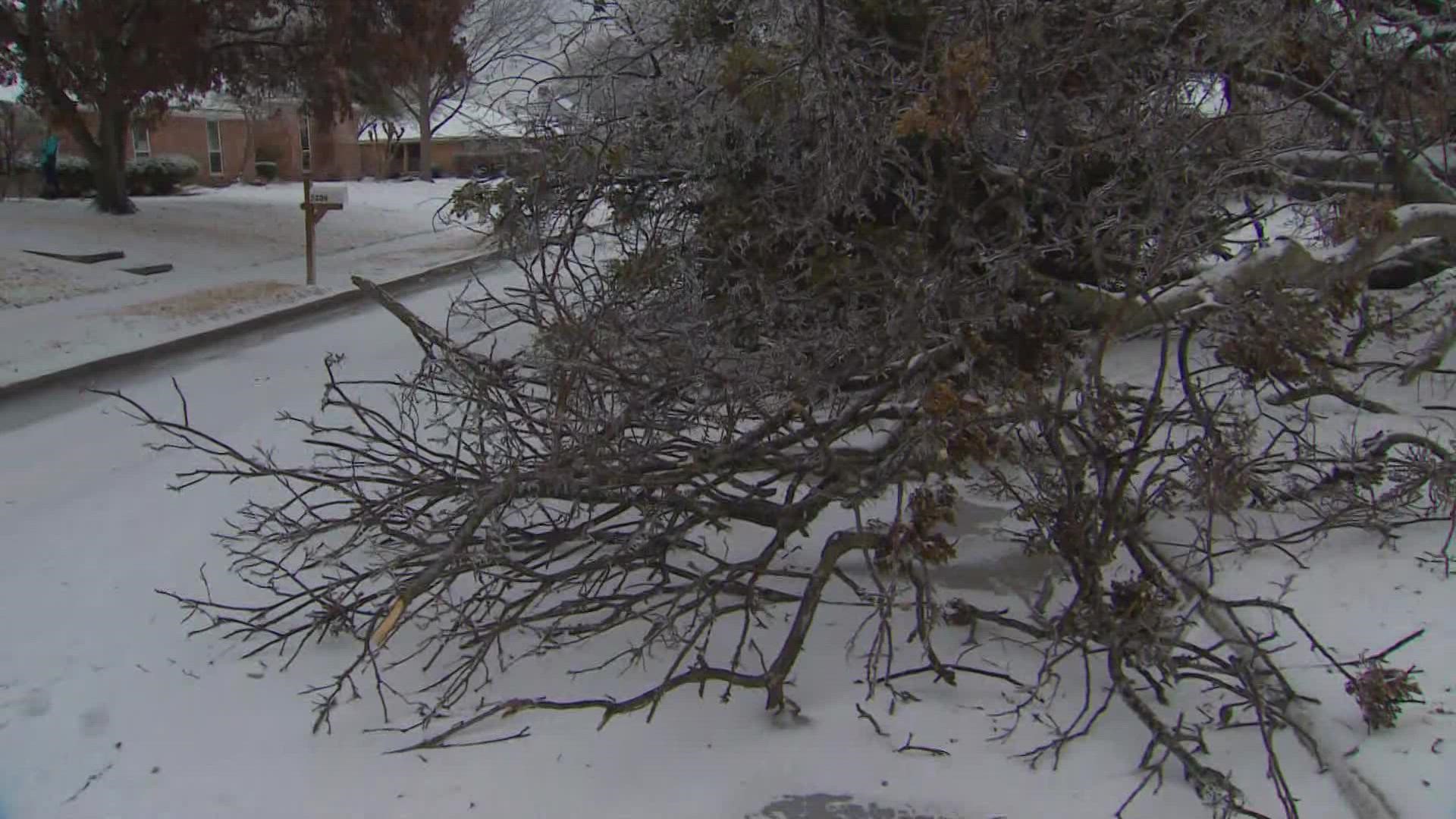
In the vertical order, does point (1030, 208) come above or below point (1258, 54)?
below

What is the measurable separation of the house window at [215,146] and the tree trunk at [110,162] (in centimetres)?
2136

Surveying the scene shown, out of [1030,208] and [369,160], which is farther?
[369,160]

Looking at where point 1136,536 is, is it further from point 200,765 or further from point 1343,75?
point 1343,75

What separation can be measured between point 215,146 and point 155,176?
14787mm

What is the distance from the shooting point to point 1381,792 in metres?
3.04

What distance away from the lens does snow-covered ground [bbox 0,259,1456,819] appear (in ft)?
10.5

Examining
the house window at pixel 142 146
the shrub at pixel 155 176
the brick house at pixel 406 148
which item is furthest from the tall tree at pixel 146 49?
the house window at pixel 142 146

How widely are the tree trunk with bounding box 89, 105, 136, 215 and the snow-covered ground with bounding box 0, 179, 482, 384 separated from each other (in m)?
0.32

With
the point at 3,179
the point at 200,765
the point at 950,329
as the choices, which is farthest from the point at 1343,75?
the point at 3,179

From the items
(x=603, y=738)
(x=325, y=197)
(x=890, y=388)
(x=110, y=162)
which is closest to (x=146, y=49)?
(x=110, y=162)

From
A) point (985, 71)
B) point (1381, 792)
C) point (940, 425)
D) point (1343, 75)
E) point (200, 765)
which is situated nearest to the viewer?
point (1381, 792)

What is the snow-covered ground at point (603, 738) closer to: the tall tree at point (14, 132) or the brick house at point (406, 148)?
the brick house at point (406, 148)

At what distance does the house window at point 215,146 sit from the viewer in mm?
37125

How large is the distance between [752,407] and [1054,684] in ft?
5.02
